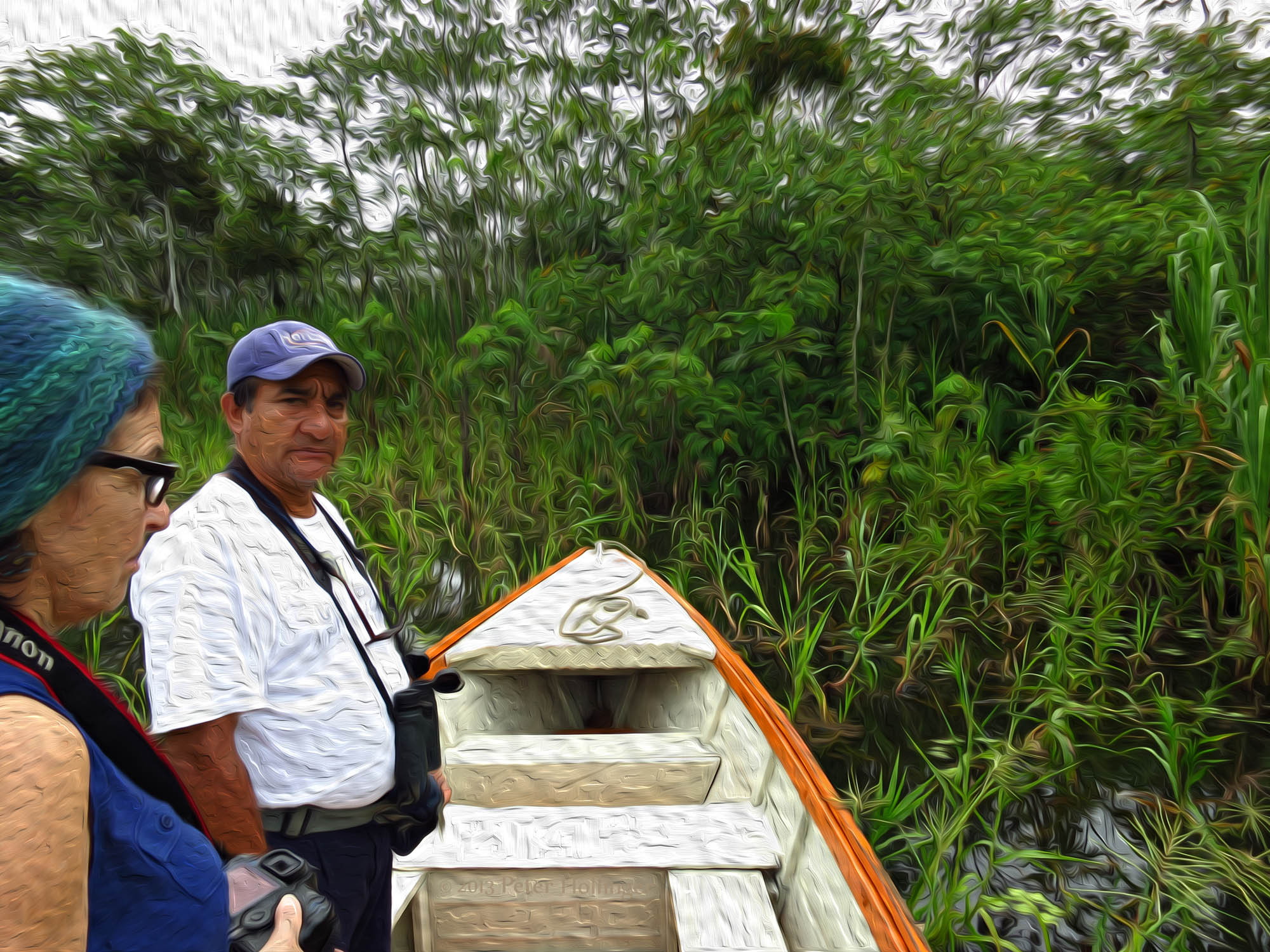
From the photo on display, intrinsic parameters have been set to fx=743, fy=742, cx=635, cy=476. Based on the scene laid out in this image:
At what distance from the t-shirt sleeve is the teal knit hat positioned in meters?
0.50

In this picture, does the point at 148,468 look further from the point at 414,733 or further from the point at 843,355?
the point at 843,355

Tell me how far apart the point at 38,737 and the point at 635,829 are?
1550mm

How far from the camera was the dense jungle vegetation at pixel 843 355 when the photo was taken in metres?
2.33

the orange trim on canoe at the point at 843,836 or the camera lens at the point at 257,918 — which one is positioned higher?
the camera lens at the point at 257,918

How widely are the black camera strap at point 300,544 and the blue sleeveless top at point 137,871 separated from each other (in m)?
0.56

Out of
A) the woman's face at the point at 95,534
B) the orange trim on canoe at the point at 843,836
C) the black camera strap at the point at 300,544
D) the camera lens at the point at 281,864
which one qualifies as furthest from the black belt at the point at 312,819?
the orange trim on canoe at the point at 843,836

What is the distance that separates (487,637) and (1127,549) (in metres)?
2.31

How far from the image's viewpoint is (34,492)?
0.57 m

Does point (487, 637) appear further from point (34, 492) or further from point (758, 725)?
point (34, 492)

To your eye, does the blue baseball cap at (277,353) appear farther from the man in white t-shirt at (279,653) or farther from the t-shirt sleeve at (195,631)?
the t-shirt sleeve at (195,631)

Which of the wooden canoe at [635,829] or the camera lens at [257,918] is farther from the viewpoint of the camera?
the wooden canoe at [635,829]

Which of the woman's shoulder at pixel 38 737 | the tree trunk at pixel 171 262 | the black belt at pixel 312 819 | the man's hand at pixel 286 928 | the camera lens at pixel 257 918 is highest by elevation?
the tree trunk at pixel 171 262

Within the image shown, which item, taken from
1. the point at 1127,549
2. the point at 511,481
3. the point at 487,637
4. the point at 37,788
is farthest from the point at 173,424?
the point at 1127,549

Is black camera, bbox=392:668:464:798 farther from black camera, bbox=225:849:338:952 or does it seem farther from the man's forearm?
black camera, bbox=225:849:338:952
